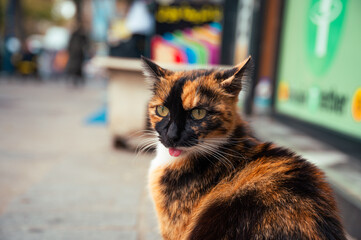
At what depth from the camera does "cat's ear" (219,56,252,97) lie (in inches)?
66.6

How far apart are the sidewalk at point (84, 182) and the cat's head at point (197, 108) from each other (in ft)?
2.41

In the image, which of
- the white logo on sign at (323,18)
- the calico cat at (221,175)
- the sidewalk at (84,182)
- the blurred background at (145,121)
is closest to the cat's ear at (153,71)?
the calico cat at (221,175)

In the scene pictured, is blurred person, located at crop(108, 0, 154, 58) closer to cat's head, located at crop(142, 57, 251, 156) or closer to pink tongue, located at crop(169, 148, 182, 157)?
cat's head, located at crop(142, 57, 251, 156)

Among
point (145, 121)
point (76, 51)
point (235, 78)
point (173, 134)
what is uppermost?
point (76, 51)

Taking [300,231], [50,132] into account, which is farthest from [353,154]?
[50,132]

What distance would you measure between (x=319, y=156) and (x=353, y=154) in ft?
1.01

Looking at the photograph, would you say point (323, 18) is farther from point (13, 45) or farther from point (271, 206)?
point (13, 45)

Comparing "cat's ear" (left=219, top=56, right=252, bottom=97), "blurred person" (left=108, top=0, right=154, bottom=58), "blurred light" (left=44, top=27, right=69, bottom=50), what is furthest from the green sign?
"blurred light" (left=44, top=27, right=69, bottom=50)

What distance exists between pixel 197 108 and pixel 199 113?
0.10 ft

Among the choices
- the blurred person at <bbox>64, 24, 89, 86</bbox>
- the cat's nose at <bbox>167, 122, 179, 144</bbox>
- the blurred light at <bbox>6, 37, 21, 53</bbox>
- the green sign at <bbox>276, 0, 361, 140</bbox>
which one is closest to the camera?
the cat's nose at <bbox>167, 122, 179, 144</bbox>

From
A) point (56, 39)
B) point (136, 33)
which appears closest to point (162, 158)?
point (136, 33)

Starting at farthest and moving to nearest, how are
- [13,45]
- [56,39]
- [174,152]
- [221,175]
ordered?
[56,39], [13,45], [174,152], [221,175]

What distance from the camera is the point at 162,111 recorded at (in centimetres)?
183

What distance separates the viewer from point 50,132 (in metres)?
6.06
